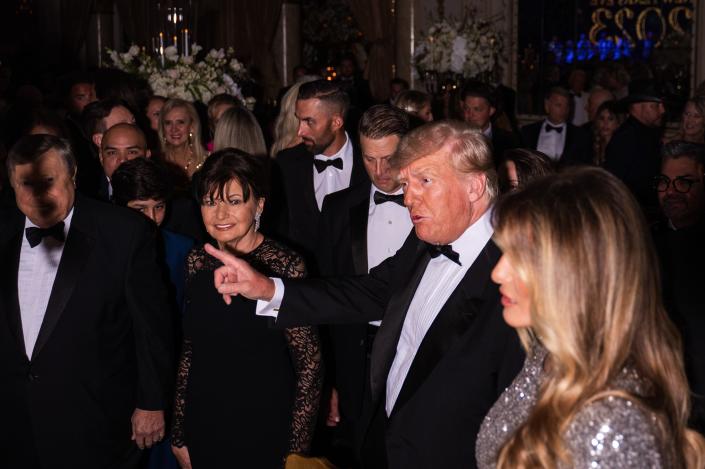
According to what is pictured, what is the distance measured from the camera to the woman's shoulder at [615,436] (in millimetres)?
1452

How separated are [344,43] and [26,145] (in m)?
10.9

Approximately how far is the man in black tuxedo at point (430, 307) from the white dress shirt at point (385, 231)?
87cm

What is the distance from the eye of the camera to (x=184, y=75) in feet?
23.5

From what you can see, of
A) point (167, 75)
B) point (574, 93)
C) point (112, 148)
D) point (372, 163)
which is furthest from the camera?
point (574, 93)

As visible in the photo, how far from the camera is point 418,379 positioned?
7.75 ft

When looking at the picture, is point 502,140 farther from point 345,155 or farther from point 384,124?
point 384,124

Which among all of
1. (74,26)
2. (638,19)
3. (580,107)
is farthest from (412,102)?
(74,26)

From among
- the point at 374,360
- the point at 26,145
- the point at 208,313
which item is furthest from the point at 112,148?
the point at 374,360

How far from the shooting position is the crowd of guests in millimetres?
1545

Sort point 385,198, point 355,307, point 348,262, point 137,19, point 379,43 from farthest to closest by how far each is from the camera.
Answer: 1. point 137,19
2. point 379,43
3. point 348,262
4. point 385,198
5. point 355,307

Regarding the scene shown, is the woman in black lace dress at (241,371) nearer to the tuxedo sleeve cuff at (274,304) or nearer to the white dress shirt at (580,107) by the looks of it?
the tuxedo sleeve cuff at (274,304)

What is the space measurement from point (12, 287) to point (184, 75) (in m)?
4.38

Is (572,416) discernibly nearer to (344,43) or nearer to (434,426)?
(434,426)

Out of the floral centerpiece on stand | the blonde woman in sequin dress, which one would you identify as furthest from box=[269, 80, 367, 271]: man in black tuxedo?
the floral centerpiece on stand
